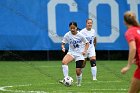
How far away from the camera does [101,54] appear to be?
3178 centimetres

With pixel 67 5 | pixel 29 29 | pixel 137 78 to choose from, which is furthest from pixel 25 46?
pixel 137 78

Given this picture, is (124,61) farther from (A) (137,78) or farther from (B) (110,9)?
(A) (137,78)

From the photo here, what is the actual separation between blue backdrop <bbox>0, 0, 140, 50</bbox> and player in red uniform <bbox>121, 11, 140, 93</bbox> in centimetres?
2022

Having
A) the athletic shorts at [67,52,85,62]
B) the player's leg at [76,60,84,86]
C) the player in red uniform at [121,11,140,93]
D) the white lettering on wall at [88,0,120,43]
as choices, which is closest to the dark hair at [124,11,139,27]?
the player in red uniform at [121,11,140,93]

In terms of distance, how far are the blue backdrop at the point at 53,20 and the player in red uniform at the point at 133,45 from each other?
2022cm

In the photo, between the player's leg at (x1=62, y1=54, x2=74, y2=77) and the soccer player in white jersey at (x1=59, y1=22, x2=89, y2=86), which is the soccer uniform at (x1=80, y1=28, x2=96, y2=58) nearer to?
the soccer player in white jersey at (x1=59, y1=22, x2=89, y2=86)

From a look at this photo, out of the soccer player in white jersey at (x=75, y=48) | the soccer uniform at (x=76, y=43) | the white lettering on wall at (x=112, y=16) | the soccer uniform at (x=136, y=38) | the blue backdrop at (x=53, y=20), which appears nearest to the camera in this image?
the soccer uniform at (x=136, y=38)

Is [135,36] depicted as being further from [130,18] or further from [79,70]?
[79,70]

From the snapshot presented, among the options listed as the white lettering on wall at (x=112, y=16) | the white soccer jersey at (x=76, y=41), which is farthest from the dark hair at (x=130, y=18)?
the white lettering on wall at (x=112, y=16)

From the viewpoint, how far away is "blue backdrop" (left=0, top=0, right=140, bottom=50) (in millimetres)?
29516

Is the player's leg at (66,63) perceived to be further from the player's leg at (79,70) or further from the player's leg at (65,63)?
the player's leg at (79,70)

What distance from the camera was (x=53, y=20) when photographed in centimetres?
2995

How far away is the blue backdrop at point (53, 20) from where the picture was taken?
96.8 feet

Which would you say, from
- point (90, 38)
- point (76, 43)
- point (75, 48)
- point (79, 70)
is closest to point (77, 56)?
point (75, 48)
